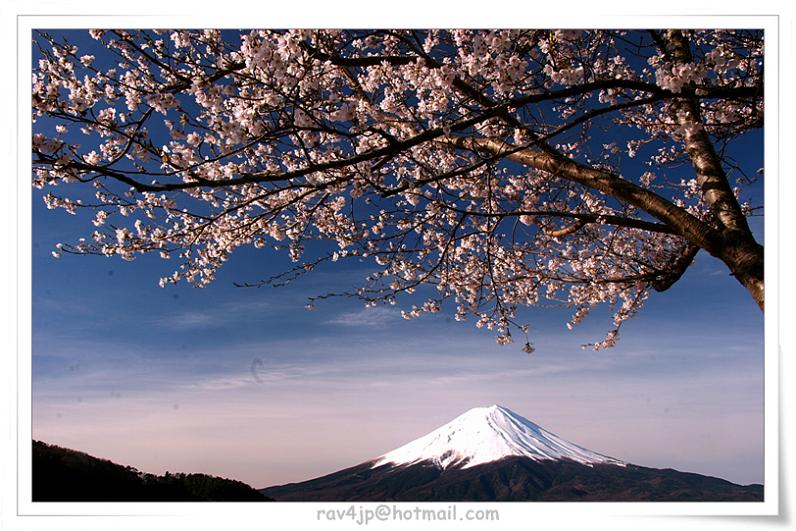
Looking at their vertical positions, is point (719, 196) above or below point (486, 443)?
above

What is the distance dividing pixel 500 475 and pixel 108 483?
288cm

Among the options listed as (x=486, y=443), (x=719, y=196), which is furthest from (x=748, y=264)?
(x=486, y=443)

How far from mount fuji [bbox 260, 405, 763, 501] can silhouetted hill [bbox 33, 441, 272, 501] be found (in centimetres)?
42

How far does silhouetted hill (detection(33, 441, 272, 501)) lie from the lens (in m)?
3.70

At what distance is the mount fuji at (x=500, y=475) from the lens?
3781 mm

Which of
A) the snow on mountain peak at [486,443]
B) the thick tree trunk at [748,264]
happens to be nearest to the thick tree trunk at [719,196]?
the thick tree trunk at [748,264]

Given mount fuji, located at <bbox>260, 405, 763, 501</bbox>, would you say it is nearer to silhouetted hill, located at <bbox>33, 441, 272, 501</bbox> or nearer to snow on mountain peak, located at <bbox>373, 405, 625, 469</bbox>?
snow on mountain peak, located at <bbox>373, 405, 625, 469</bbox>

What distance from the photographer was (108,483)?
382 centimetres

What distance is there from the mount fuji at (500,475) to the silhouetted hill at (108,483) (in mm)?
416

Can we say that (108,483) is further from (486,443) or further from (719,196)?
(719,196)

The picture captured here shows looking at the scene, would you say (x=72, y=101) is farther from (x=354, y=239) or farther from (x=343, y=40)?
(x=354, y=239)

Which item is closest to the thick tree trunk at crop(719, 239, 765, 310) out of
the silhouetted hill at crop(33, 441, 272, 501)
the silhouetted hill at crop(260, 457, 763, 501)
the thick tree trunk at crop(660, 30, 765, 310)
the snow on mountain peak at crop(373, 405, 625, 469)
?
the thick tree trunk at crop(660, 30, 765, 310)
